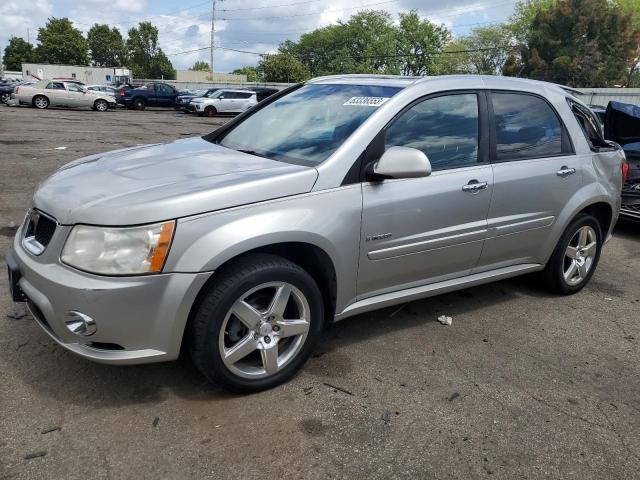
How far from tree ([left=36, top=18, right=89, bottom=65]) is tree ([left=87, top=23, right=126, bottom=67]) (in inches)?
324

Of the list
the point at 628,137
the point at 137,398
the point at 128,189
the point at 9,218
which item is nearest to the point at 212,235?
the point at 128,189

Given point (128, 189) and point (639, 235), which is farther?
point (639, 235)

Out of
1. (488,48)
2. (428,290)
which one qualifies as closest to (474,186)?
(428,290)

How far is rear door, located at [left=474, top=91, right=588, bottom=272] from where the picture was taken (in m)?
3.84

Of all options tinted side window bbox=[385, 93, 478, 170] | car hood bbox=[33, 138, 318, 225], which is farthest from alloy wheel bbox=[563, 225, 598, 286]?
car hood bbox=[33, 138, 318, 225]

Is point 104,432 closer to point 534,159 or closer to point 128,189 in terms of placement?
point 128,189

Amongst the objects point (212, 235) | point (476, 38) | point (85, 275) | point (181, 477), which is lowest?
point (181, 477)

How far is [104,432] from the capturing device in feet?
8.55

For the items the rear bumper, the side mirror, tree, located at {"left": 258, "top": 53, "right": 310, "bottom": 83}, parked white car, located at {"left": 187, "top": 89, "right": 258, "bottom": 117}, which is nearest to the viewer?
the side mirror

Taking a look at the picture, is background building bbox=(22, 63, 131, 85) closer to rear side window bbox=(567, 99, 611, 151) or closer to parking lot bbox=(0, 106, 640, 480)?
rear side window bbox=(567, 99, 611, 151)

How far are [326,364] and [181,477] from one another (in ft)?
3.99

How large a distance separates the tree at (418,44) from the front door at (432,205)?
8398 cm

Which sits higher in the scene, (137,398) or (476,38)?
(476,38)

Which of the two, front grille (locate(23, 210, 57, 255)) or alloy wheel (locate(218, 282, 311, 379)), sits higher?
front grille (locate(23, 210, 57, 255))
